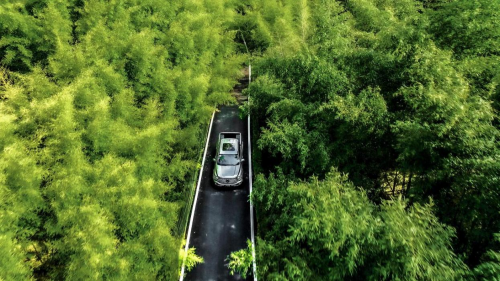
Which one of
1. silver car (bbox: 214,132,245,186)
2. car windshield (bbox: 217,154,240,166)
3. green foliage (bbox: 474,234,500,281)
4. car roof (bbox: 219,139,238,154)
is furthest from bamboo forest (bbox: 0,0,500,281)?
car roof (bbox: 219,139,238,154)

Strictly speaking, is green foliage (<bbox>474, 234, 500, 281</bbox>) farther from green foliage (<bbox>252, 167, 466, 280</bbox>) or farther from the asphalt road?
the asphalt road

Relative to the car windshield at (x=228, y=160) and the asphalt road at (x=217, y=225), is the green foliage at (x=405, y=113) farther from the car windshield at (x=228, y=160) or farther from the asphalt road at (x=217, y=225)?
the asphalt road at (x=217, y=225)

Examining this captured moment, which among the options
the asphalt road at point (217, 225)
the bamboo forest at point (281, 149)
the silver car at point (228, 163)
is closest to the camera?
the bamboo forest at point (281, 149)

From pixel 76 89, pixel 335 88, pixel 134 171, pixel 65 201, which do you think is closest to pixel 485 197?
pixel 335 88

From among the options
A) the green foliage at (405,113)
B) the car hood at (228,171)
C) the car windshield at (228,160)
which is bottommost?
the car hood at (228,171)

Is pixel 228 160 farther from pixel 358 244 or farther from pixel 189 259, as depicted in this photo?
pixel 358 244

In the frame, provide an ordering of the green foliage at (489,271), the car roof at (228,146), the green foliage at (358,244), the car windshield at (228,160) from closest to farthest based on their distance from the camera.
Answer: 1. the green foliage at (489,271)
2. the green foliage at (358,244)
3. the car windshield at (228,160)
4. the car roof at (228,146)

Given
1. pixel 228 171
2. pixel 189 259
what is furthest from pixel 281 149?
pixel 189 259

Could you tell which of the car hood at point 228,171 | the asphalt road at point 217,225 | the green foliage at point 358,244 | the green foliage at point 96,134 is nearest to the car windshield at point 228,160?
the car hood at point 228,171
